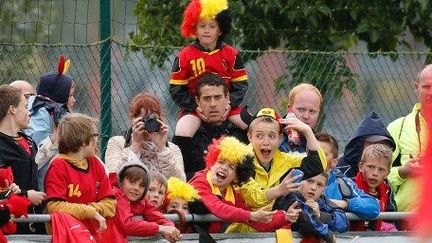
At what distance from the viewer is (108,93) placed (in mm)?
8523

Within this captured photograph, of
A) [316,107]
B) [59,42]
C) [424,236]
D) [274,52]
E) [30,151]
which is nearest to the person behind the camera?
[424,236]

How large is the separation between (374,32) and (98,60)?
3.57m

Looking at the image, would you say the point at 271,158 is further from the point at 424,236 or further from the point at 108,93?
the point at 424,236

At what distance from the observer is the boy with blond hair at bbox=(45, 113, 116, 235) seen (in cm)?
622

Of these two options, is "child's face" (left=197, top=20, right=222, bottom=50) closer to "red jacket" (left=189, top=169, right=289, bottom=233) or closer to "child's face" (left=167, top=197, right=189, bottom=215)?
"red jacket" (left=189, top=169, right=289, bottom=233)

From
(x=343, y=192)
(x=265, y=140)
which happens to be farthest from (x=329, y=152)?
(x=265, y=140)

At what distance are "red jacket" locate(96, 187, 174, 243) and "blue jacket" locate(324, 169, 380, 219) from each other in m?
1.52

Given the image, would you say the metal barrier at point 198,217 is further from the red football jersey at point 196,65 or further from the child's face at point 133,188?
the red football jersey at point 196,65

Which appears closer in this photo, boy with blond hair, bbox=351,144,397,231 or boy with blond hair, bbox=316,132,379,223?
boy with blond hair, bbox=316,132,379,223

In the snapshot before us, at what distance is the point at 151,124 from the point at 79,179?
1.04 m

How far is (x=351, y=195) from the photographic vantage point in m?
7.74

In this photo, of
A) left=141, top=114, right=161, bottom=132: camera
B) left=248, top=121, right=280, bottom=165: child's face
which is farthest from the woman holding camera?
left=248, top=121, right=280, bottom=165: child's face

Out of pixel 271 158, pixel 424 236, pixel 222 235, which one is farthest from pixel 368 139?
pixel 424 236

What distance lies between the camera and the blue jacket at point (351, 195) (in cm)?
763
